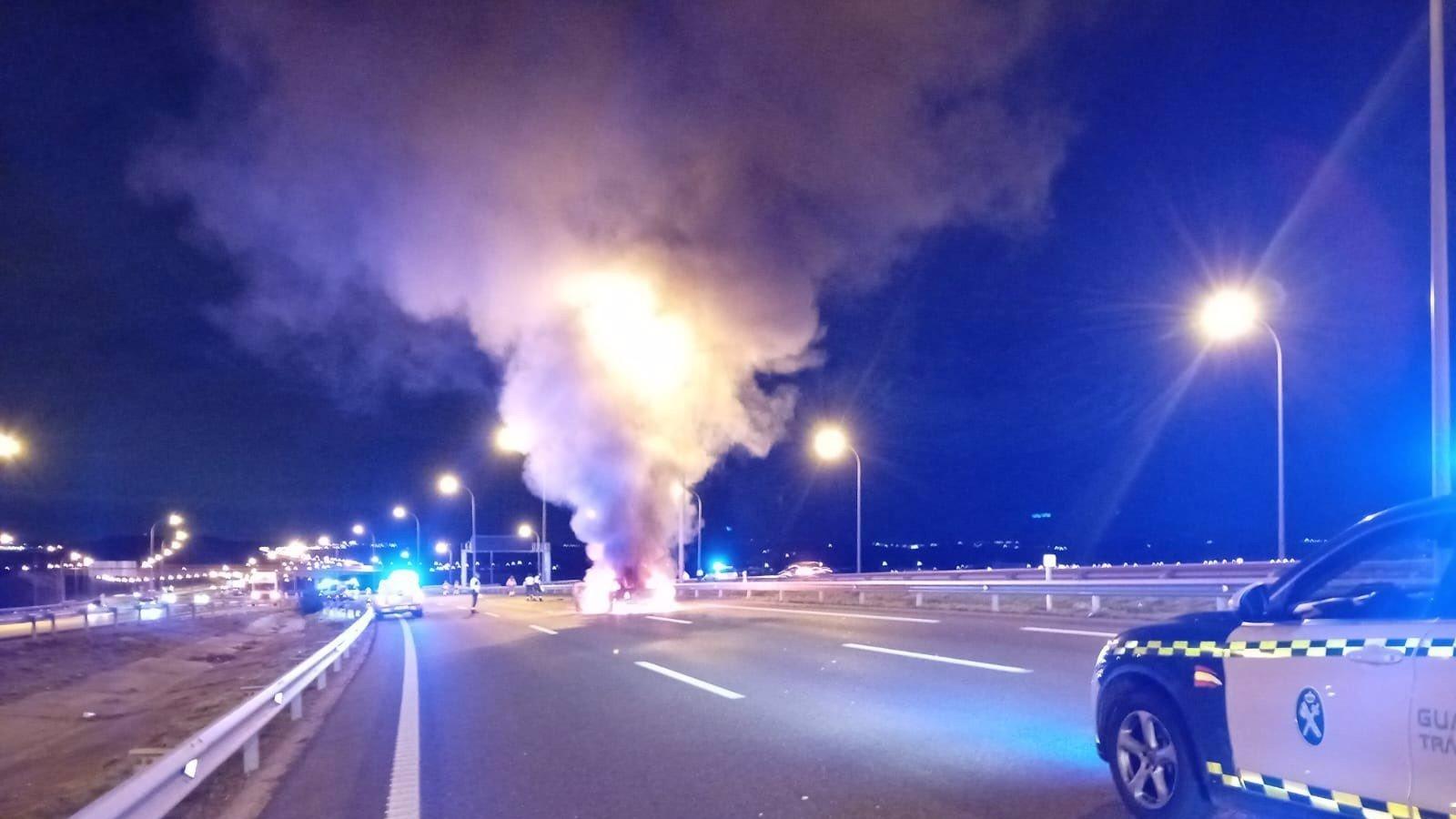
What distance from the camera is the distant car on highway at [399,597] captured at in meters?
37.0

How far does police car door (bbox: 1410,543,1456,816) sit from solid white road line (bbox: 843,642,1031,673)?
8.47 m

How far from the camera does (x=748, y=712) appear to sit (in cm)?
1099

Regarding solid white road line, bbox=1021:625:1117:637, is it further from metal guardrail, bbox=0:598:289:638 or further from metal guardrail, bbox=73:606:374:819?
metal guardrail, bbox=0:598:289:638

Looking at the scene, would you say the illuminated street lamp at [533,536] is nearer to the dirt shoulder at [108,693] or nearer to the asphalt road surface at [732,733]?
the dirt shoulder at [108,693]

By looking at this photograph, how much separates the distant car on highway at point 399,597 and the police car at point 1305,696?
3359 centimetres

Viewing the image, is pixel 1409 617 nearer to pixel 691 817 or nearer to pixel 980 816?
pixel 980 816

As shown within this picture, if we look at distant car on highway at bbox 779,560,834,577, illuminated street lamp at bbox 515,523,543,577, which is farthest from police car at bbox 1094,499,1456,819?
illuminated street lamp at bbox 515,523,543,577

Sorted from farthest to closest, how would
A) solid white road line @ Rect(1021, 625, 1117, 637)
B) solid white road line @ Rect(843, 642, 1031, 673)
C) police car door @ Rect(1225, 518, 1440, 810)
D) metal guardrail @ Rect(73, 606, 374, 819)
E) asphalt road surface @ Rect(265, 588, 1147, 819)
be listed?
solid white road line @ Rect(1021, 625, 1117, 637), solid white road line @ Rect(843, 642, 1031, 673), asphalt road surface @ Rect(265, 588, 1147, 819), metal guardrail @ Rect(73, 606, 374, 819), police car door @ Rect(1225, 518, 1440, 810)

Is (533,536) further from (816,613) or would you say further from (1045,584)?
(1045,584)

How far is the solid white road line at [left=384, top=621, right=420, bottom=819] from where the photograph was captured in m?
7.45

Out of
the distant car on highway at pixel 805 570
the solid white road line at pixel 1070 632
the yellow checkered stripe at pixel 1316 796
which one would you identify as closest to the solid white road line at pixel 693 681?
the solid white road line at pixel 1070 632

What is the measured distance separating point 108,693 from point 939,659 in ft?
51.8

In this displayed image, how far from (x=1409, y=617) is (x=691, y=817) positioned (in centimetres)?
425

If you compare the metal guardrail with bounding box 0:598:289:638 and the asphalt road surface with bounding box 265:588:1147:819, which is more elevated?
the asphalt road surface with bounding box 265:588:1147:819
